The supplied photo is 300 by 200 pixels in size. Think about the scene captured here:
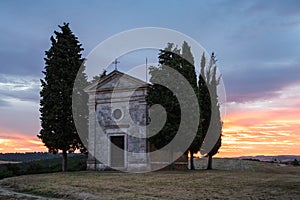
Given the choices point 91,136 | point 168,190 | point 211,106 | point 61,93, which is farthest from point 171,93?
point 168,190

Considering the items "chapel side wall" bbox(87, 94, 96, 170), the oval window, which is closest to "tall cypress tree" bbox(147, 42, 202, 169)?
the oval window

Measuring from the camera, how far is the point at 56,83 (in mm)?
29703

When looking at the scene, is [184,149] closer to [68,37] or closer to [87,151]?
[87,151]

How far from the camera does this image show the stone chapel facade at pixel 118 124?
89.9ft

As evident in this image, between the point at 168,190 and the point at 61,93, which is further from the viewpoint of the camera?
the point at 61,93

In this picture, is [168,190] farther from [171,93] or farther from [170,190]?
[171,93]

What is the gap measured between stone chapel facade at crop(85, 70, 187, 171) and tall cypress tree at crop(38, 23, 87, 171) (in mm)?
1532

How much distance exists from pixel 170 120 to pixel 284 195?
12517 millimetres

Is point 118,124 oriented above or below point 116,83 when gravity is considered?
below

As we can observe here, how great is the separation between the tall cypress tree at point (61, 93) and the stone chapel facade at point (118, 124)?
5.03 ft

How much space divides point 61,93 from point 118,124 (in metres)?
5.38

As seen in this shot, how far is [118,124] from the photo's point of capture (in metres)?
28.6

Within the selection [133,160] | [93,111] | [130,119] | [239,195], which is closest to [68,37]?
[93,111]

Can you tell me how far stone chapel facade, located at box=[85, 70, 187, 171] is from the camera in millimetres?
27391
